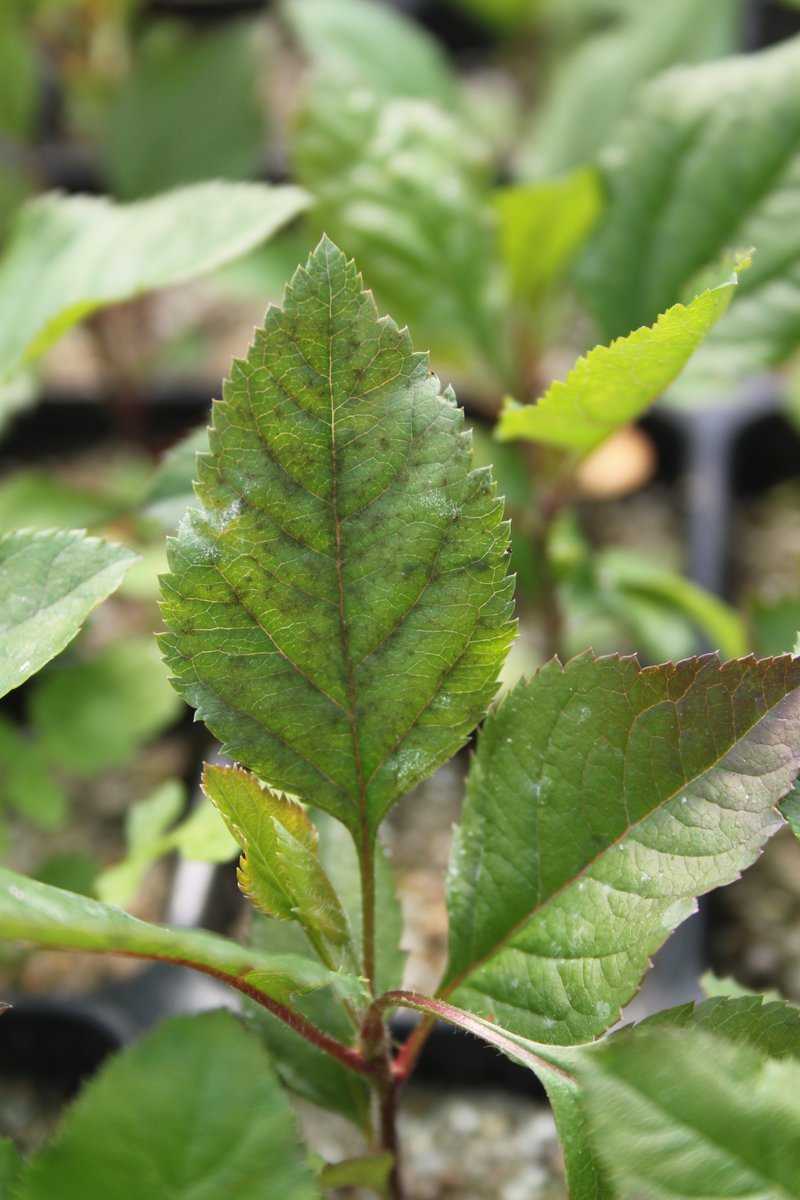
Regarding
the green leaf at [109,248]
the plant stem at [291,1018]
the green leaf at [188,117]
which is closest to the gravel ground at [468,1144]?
the plant stem at [291,1018]

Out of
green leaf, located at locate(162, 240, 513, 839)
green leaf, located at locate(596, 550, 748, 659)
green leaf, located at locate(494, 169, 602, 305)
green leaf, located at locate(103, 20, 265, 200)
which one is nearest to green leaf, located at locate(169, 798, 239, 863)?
green leaf, located at locate(162, 240, 513, 839)

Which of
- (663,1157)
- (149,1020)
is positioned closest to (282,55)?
(149,1020)

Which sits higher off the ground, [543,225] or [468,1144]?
[543,225]

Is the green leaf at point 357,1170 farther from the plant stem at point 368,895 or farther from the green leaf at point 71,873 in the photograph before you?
the green leaf at point 71,873

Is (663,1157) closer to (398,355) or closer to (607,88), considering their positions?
(398,355)

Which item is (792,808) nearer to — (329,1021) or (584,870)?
(584,870)

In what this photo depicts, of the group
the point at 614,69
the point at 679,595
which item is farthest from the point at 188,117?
the point at 679,595

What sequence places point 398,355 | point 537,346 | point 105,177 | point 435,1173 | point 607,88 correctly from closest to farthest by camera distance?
point 398,355
point 435,1173
point 537,346
point 607,88
point 105,177
